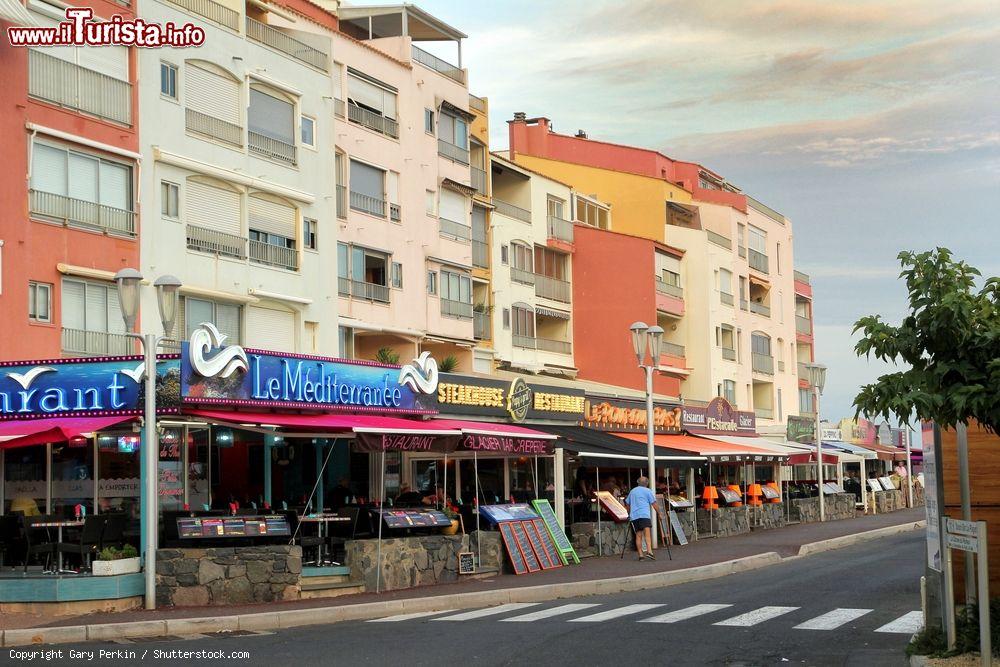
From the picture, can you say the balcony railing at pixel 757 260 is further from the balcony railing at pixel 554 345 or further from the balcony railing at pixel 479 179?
the balcony railing at pixel 479 179

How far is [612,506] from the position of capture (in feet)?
106

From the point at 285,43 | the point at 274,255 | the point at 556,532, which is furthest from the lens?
the point at 285,43

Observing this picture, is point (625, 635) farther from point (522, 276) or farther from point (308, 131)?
point (522, 276)

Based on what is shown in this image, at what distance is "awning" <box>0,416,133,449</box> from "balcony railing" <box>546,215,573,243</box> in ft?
121

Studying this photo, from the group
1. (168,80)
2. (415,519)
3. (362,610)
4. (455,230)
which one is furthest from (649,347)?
(455,230)

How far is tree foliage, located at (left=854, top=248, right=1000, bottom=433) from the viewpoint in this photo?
12.3 metres

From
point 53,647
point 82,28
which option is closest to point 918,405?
point 53,647

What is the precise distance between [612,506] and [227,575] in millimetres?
13214

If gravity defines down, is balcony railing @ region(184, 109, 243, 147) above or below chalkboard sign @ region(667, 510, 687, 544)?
above

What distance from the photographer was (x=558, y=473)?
30.7 meters

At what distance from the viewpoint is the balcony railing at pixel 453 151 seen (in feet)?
157

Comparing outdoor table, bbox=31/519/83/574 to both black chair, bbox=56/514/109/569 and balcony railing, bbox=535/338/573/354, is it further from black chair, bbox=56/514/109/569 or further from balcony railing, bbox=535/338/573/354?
balcony railing, bbox=535/338/573/354

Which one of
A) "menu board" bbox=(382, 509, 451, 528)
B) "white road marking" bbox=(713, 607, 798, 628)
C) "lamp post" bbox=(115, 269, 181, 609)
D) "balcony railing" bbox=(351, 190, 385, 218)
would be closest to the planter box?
"lamp post" bbox=(115, 269, 181, 609)

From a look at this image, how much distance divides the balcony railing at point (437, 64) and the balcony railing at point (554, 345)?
12.0 m
